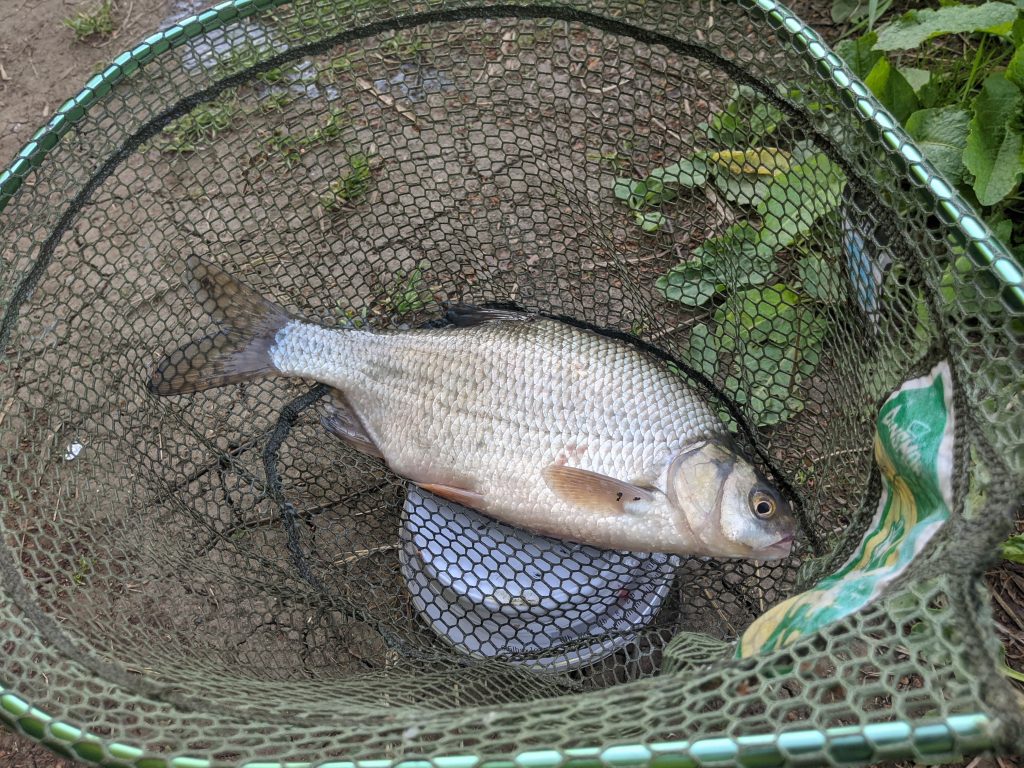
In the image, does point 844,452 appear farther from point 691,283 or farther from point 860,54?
point 860,54

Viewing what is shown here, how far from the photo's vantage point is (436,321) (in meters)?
2.20

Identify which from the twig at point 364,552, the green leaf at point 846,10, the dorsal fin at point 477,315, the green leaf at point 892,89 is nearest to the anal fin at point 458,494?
the twig at point 364,552

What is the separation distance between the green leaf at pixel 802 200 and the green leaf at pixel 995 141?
423mm

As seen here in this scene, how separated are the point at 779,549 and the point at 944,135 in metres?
1.22

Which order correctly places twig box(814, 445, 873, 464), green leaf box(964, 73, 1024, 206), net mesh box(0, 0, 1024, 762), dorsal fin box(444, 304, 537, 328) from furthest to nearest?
1. dorsal fin box(444, 304, 537, 328)
2. green leaf box(964, 73, 1024, 206)
3. twig box(814, 445, 873, 464)
4. net mesh box(0, 0, 1024, 762)

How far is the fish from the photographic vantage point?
1.70 m

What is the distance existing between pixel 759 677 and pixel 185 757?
693 mm

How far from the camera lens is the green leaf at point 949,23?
211cm

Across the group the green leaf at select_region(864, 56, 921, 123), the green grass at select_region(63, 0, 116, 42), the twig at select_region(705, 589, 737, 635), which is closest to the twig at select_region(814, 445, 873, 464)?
the twig at select_region(705, 589, 737, 635)

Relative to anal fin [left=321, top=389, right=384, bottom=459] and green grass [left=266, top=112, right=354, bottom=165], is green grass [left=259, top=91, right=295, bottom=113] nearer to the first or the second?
green grass [left=266, top=112, right=354, bottom=165]

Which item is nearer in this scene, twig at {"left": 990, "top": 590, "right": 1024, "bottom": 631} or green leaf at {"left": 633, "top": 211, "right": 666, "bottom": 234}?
twig at {"left": 990, "top": 590, "right": 1024, "bottom": 631}

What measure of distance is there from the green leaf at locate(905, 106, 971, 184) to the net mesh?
0.40 m

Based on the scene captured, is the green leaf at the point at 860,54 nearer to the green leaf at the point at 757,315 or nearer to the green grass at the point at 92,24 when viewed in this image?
the green leaf at the point at 757,315

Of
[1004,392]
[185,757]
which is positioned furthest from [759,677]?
[185,757]
